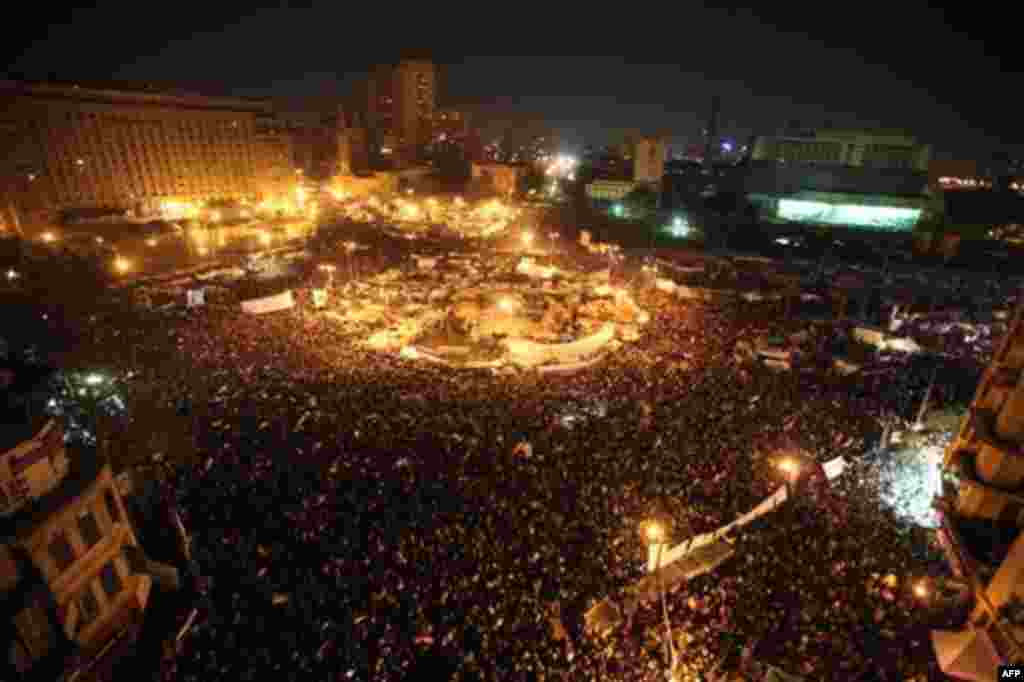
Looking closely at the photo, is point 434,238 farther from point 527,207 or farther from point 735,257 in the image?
point 735,257

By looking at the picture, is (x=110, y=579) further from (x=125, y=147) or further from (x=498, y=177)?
(x=498, y=177)

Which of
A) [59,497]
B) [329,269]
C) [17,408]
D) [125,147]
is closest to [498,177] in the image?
[329,269]

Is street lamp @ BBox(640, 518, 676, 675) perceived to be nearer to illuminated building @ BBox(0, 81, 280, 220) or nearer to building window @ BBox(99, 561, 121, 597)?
building window @ BBox(99, 561, 121, 597)

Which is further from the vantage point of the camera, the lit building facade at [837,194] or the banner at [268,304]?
the lit building facade at [837,194]

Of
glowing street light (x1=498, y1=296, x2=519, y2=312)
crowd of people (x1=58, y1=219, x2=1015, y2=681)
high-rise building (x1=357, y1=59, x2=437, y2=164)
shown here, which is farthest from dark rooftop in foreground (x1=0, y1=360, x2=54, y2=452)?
high-rise building (x1=357, y1=59, x2=437, y2=164)

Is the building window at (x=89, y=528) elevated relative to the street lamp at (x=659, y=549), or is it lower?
elevated

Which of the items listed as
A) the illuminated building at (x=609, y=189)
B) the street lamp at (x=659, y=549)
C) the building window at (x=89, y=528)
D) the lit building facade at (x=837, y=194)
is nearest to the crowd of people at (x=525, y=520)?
the street lamp at (x=659, y=549)

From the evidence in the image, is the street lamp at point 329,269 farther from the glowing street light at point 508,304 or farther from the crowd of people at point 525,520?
the crowd of people at point 525,520
